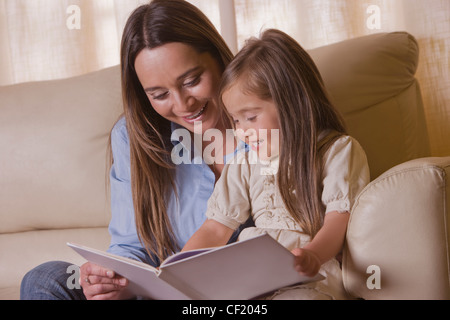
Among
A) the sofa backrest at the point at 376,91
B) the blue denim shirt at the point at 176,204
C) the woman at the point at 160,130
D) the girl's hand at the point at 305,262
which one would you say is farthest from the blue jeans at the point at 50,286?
the sofa backrest at the point at 376,91

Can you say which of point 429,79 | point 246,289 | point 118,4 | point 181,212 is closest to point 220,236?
point 181,212

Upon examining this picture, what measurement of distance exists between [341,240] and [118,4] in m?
1.37

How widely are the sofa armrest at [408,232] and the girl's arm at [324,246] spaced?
0.06m

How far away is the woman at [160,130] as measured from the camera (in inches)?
48.1

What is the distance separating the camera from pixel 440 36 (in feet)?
5.32

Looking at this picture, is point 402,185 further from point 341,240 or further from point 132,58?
point 132,58

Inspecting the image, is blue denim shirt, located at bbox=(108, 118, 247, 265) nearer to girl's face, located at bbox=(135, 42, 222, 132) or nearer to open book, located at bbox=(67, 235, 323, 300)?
girl's face, located at bbox=(135, 42, 222, 132)

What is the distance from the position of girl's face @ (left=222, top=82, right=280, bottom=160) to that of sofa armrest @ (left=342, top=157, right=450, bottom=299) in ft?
0.91

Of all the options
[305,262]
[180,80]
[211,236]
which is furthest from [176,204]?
[305,262]

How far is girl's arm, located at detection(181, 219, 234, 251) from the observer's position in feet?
3.79

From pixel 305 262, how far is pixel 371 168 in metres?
0.61

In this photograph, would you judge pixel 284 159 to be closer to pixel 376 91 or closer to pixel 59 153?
pixel 376 91

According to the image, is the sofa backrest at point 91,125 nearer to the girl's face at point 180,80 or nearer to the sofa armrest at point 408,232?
the girl's face at point 180,80

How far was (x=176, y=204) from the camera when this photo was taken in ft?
4.36
